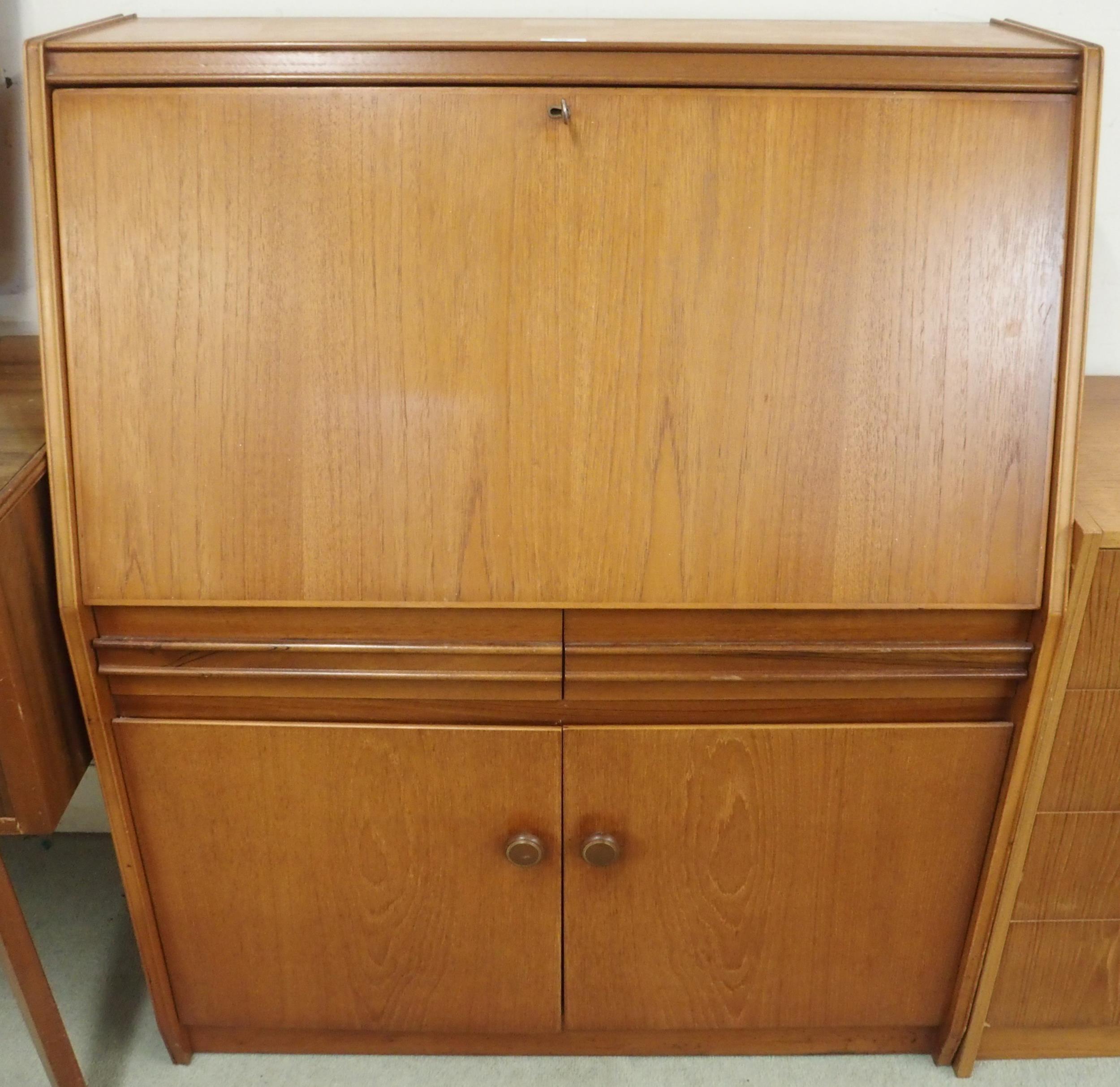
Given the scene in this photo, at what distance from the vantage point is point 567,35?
1.01m

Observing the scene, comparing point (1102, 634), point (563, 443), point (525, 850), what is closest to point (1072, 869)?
point (1102, 634)

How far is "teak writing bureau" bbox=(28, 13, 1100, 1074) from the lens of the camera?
35.9 inches

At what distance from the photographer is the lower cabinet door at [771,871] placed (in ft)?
3.58

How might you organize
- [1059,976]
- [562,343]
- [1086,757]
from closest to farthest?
[562,343], [1086,757], [1059,976]

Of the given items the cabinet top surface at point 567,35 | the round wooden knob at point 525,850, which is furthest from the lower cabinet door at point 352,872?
the cabinet top surface at point 567,35

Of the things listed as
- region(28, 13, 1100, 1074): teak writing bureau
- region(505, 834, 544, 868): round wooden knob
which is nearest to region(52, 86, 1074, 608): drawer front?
region(28, 13, 1100, 1074): teak writing bureau

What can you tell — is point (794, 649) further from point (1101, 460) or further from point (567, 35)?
point (567, 35)

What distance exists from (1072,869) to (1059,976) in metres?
0.17

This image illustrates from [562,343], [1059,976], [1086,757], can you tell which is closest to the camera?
[562,343]

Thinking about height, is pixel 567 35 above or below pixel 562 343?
above

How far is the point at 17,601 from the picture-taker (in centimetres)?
98

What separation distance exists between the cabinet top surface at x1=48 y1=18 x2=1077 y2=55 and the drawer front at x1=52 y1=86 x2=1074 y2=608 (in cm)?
4

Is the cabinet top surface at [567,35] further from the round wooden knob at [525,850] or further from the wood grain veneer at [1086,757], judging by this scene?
the round wooden knob at [525,850]

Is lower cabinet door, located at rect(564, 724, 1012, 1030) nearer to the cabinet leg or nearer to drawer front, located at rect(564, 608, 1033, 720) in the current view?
drawer front, located at rect(564, 608, 1033, 720)
